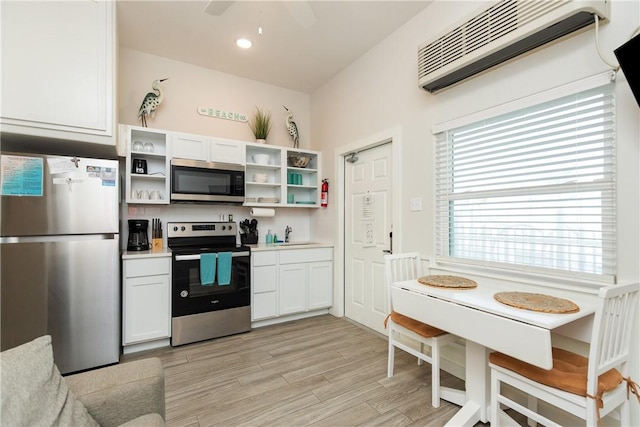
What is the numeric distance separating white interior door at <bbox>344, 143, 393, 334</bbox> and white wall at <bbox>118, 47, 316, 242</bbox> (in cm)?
100

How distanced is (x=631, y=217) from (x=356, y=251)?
242 cm

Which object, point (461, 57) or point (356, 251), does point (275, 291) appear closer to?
Answer: point (356, 251)

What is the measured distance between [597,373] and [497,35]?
1.95 meters

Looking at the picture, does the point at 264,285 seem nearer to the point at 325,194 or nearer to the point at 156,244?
the point at 156,244

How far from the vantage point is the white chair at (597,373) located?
4.25 feet

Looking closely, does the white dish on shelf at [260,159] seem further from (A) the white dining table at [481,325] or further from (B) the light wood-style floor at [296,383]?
(A) the white dining table at [481,325]

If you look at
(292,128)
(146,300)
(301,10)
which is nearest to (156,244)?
(146,300)

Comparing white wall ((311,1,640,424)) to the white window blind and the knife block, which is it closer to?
the white window blind

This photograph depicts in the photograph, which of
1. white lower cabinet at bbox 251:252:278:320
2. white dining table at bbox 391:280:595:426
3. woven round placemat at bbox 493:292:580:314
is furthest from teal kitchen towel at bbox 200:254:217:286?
woven round placemat at bbox 493:292:580:314

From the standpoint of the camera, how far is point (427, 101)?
8.58 ft

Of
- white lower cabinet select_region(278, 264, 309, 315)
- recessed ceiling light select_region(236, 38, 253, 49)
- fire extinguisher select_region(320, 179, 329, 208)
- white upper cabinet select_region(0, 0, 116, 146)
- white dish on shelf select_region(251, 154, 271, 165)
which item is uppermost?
recessed ceiling light select_region(236, 38, 253, 49)

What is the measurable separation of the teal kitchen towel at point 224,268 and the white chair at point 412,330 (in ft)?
5.42

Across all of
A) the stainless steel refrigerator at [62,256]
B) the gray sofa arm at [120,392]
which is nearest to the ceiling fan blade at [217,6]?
the stainless steel refrigerator at [62,256]

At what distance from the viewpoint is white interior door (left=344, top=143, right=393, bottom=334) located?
3.16 meters
